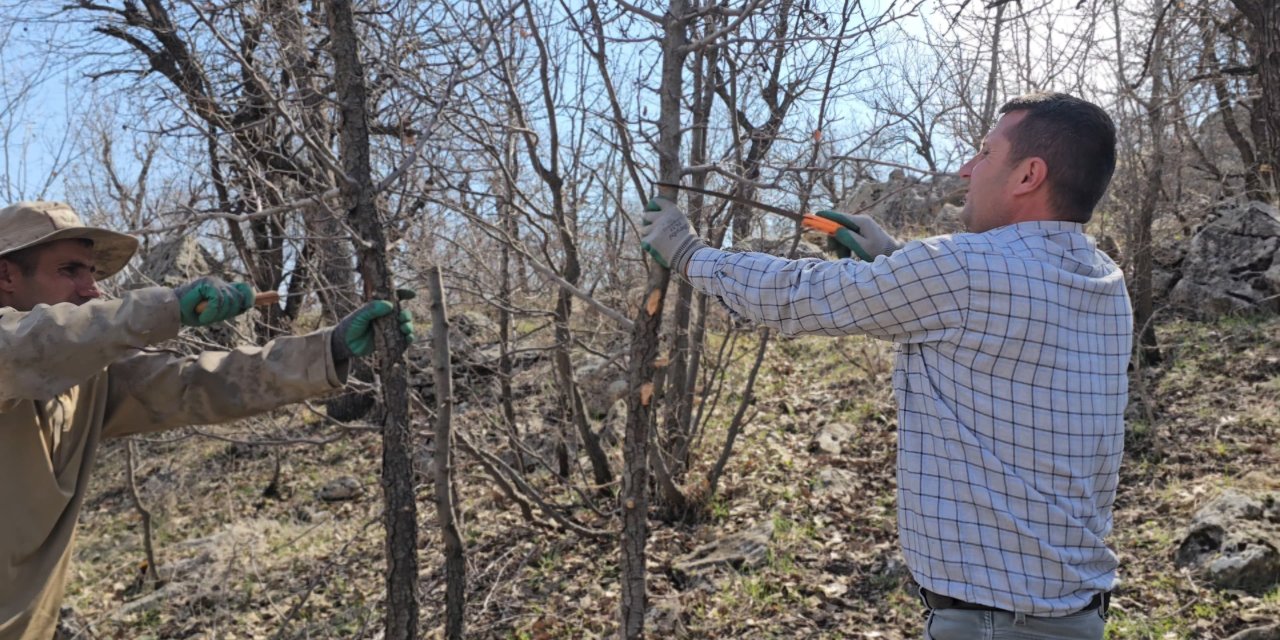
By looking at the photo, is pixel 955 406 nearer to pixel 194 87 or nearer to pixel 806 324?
pixel 806 324

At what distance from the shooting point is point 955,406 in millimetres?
1957

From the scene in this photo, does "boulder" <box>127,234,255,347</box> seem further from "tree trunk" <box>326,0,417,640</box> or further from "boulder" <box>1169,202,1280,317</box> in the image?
"boulder" <box>1169,202,1280,317</box>

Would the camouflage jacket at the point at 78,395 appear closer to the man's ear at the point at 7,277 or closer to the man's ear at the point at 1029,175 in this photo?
the man's ear at the point at 7,277

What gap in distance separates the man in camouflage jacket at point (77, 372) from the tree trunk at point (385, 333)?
18.9 inches

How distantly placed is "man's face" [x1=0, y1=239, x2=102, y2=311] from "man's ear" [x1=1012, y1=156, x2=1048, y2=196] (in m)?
2.70

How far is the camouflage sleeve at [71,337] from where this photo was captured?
216 cm

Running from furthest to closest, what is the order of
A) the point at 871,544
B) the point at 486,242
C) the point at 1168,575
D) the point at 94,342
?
1. the point at 486,242
2. the point at 871,544
3. the point at 1168,575
4. the point at 94,342

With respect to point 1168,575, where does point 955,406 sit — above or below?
above

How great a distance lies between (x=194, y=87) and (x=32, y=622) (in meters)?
4.31

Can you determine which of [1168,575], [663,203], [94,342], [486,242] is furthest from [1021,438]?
[486,242]

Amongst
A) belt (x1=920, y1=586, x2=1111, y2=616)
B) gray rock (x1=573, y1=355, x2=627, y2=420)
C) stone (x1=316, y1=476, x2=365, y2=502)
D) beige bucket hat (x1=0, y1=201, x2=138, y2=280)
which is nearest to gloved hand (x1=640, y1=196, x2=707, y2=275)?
belt (x1=920, y1=586, x2=1111, y2=616)

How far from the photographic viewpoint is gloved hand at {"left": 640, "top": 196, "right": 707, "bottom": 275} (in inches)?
93.0

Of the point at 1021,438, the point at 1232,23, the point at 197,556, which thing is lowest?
the point at 197,556

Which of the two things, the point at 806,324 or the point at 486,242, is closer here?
the point at 806,324
